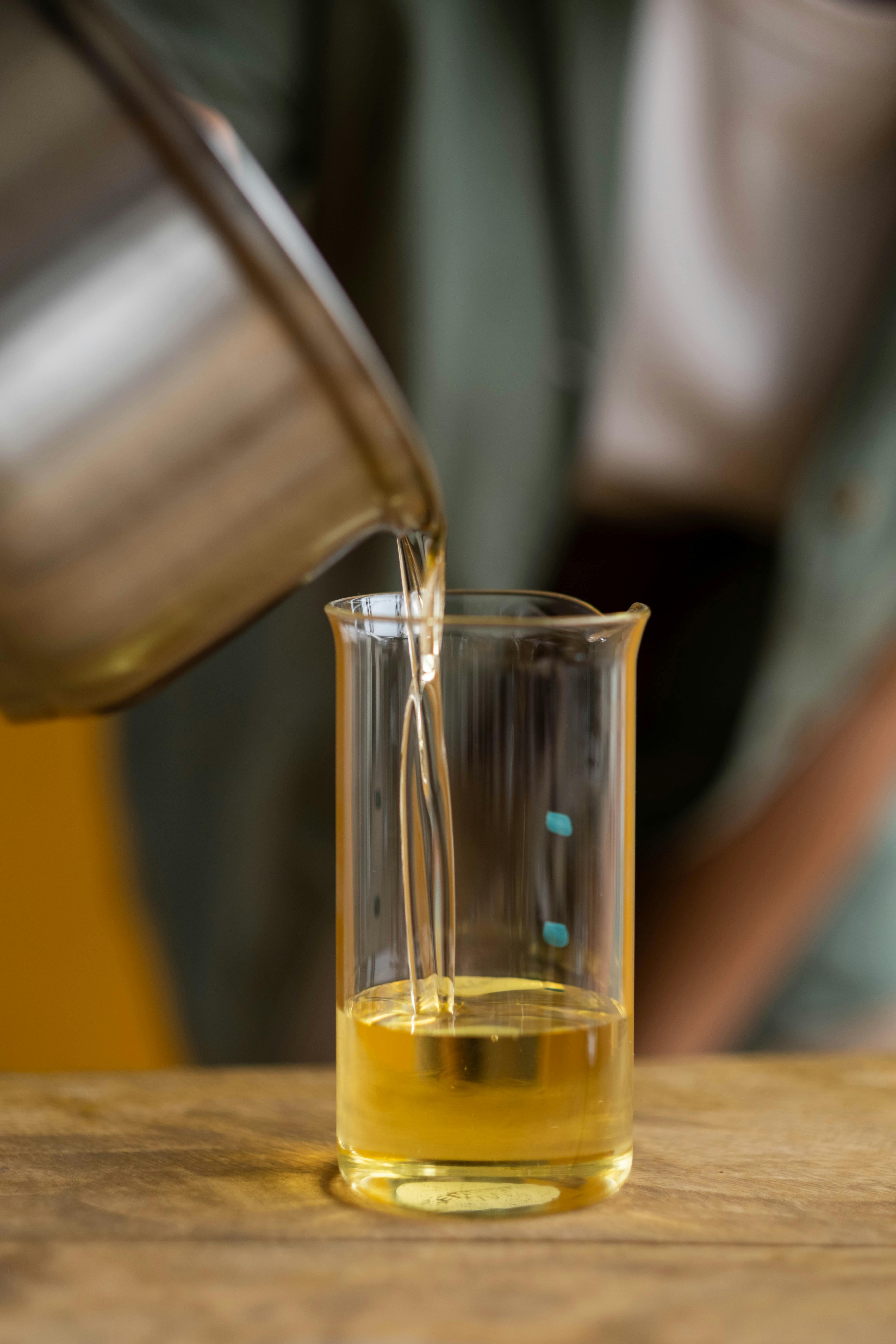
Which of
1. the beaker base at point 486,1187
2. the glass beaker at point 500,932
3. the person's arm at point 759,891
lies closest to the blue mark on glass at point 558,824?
the glass beaker at point 500,932

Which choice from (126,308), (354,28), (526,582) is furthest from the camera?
(526,582)

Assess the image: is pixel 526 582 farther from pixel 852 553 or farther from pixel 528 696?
Answer: pixel 528 696

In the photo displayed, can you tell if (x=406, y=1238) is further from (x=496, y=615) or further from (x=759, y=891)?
(x=759, y=891)

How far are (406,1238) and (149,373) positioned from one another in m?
0.27

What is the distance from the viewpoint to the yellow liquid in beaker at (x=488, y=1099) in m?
0.41

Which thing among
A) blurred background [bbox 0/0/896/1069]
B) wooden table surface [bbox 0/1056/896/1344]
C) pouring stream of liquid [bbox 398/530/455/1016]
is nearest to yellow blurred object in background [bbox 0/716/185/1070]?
blurred background [bbox 0/0/896/1069]

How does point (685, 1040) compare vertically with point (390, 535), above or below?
below

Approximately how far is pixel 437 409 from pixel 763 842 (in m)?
0.42

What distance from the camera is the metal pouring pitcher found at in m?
0.34

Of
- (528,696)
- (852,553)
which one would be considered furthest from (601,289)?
(528,696)

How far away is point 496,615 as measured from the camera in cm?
46

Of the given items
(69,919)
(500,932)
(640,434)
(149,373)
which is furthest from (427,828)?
(69,919)

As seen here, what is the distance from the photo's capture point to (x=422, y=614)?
0.45 meters

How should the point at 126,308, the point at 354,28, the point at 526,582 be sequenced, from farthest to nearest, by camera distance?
the point at 526,582 < the point at 354,28 < the point at 126,308
